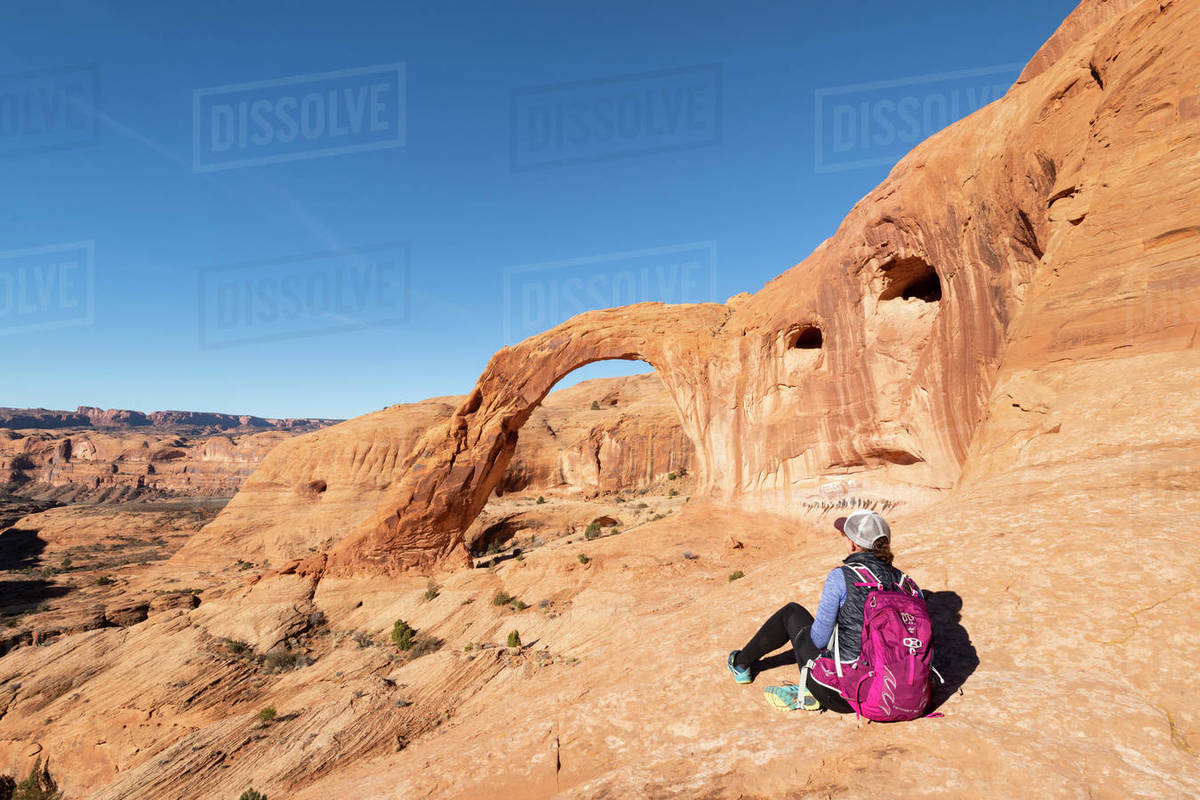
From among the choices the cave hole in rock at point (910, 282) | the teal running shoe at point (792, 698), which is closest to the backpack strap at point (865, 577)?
the teal running shoe at point (792, 698)

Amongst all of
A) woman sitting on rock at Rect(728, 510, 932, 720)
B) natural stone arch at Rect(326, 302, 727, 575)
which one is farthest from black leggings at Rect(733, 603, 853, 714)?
natural stone arch at Rect(326, 302, 727, 575)

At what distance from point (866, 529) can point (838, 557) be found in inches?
122

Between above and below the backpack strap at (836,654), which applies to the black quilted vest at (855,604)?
above

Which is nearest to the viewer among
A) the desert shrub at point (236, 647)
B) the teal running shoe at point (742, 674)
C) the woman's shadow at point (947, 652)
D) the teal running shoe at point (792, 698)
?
the woman's shadow at point (947, 652)

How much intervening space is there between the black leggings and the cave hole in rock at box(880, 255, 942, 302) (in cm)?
1298

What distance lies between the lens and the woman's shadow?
4.08 m

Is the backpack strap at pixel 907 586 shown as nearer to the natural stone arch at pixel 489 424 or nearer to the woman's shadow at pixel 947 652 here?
the woman's shadow at pixel 947 652

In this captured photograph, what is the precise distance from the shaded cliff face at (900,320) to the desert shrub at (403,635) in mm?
5253

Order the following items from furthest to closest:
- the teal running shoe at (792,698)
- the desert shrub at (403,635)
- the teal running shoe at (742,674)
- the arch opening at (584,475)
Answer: the arch opening at (584,475)
the desert shrub at (403,635)
the teal running shoe at (742,674)
the teal running shoe at (792,698)

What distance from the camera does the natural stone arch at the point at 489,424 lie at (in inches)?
880

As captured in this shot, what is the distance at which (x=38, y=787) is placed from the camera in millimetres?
11594

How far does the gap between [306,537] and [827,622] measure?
42.2 meters

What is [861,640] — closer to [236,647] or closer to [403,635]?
[403,635]

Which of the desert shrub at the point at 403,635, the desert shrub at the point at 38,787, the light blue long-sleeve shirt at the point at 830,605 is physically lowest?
the desert shrub at the point at 38,787
